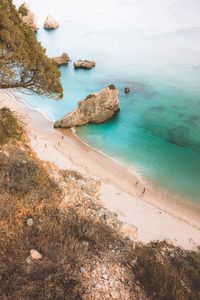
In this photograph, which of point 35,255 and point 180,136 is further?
point 180,136

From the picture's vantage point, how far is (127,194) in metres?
33.1

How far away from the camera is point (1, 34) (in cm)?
1634

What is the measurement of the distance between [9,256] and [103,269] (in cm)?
490

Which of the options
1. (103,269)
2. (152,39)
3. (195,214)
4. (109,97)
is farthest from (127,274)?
(152,39)

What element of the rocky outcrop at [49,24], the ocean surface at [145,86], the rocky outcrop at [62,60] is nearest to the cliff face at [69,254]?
the ocean surface at [145,86]

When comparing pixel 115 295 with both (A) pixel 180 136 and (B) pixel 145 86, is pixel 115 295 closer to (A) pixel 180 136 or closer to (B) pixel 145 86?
(A) pixel 180 136

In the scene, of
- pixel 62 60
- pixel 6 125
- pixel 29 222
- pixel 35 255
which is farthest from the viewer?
pixel 62 60

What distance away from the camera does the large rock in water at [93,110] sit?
165 feet

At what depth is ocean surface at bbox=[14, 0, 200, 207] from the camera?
42344mm

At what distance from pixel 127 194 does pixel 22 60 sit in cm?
1988

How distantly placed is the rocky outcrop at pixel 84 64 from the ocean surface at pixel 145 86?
1.94 m

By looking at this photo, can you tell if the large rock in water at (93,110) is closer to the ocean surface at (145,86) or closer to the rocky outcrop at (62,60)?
the ocean surface at (145,86)

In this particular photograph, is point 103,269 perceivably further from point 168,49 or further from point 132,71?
point 168,49

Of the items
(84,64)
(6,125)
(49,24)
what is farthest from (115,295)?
(49,24)
